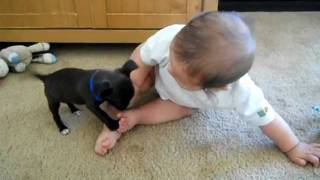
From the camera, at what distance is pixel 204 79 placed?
70cm

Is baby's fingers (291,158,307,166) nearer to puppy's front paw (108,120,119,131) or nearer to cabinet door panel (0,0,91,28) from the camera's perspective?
puppy's front paw (108,120,119,131)

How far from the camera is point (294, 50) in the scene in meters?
1.27

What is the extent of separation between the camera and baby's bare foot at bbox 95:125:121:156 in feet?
2.86

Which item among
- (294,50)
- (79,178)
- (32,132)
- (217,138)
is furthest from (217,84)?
(294,50)

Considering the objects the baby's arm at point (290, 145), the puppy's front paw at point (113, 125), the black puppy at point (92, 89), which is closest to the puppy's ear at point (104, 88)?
the black puppy at point (92, 89)

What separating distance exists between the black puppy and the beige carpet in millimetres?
64

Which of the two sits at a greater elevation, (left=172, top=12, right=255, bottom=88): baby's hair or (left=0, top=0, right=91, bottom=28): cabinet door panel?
(left=172, top=12, right=255, bottom=88): baby's hair

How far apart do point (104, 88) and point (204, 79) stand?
0.21 meters

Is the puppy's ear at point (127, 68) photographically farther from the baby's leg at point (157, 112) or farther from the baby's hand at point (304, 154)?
the baby's hand at point (304, 154)

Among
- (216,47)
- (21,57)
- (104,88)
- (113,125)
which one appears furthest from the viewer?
(21,57)

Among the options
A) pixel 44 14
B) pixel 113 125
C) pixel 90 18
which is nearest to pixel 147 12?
pixel 90 18

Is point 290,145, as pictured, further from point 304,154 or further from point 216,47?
point 216,47

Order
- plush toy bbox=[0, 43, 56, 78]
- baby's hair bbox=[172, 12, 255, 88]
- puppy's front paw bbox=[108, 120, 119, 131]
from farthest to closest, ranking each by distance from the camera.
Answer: plush toy bbox=[0, 43, 56, 78] → puppy's front paw bbox=[108, 120, 119, 131] → baby's hair bbox=[172, 12, 255, 88]

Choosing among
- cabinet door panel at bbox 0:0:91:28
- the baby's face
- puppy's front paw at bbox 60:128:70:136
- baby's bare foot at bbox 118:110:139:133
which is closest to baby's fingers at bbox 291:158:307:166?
the baby's face
